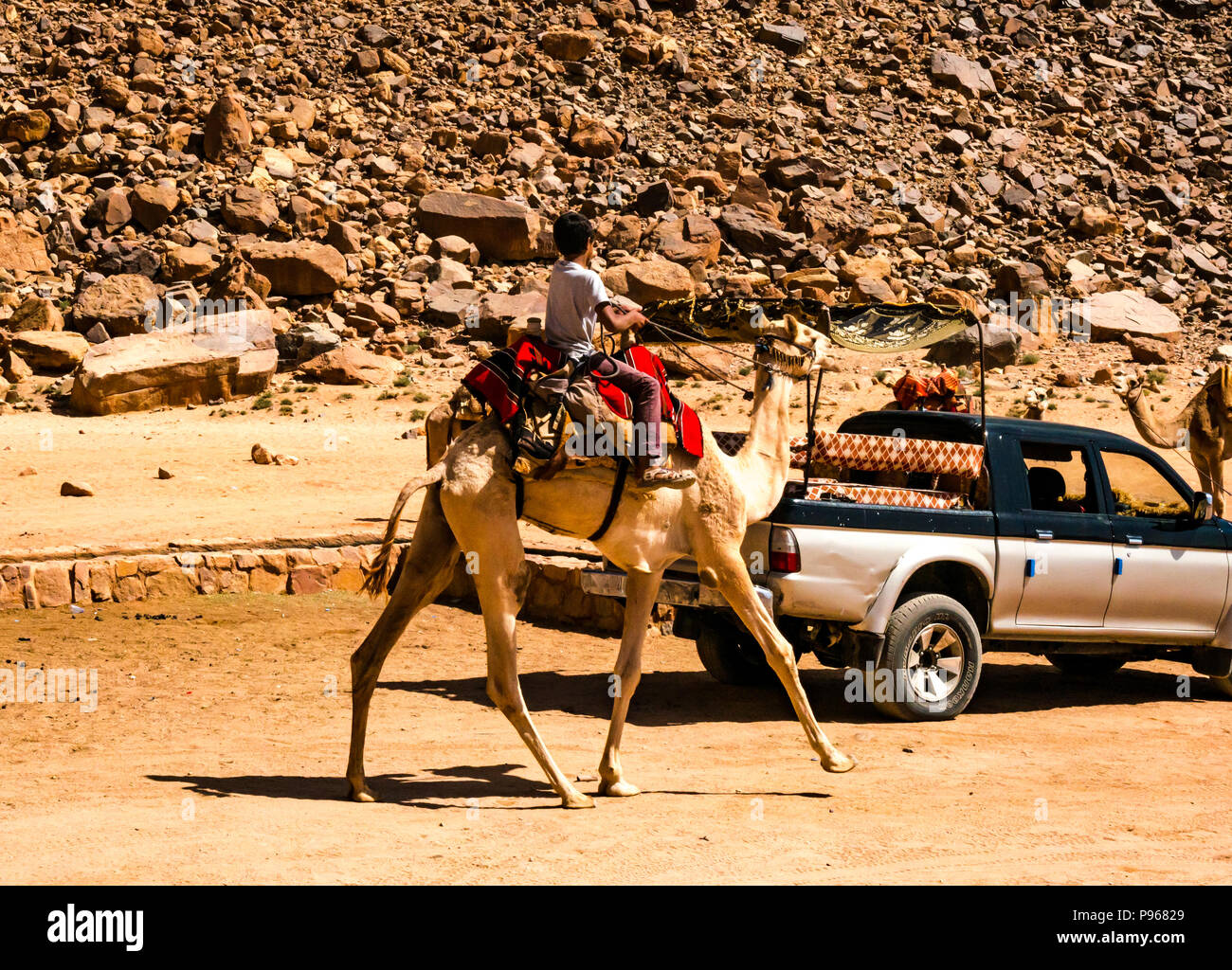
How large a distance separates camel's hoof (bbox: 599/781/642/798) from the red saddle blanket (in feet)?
6.44

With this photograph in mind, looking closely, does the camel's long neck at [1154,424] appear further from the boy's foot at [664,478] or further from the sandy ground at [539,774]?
the boy's foot at [664,478]

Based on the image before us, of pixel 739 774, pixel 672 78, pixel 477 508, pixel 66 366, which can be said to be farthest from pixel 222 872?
pixel 672 78

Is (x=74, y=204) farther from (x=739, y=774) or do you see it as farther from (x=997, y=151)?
(x=739, y=774)

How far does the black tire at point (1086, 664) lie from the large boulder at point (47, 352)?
22248mm

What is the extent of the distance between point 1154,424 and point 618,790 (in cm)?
1105

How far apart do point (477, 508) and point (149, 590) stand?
6.52 meters

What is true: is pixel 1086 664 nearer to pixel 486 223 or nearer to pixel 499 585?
pixel 499 585

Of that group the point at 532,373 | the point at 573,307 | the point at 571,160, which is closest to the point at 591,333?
the point at 573,307

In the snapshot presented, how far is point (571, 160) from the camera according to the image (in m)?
44.3

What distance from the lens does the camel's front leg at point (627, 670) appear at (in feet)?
26.0

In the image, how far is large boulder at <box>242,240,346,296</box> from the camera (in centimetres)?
3331

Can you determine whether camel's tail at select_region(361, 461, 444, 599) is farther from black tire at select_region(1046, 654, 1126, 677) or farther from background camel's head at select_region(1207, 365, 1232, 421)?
background camel's head at select_region(1207, 365, 1232, 421)

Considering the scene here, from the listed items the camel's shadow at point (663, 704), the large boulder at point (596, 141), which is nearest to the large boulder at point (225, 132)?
the large boulder at point (596, 141)

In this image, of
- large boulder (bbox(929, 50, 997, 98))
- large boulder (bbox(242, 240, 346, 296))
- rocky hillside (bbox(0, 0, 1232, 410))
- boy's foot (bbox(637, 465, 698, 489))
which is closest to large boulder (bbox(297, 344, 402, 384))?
rocky hillside (bbox(0, 0, 1232, 410))
